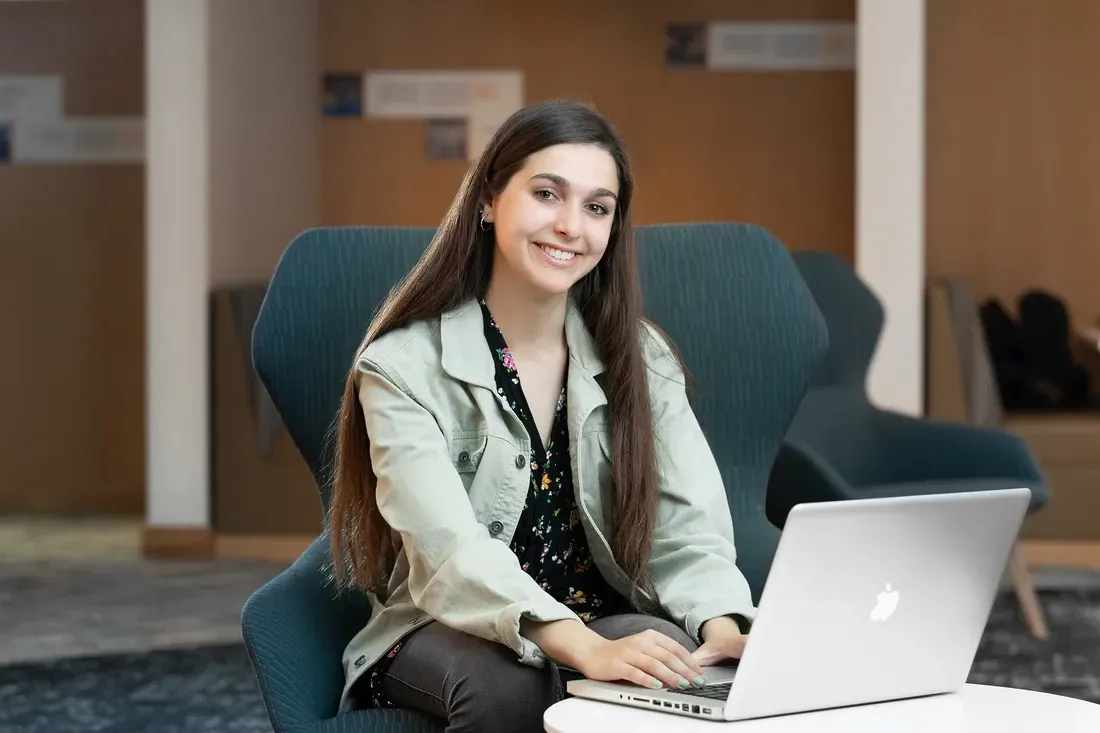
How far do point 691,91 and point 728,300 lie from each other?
461 centimetres

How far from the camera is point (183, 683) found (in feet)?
12.0

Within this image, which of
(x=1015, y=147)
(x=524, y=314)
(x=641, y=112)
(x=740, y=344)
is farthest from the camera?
(x=641, y=112)

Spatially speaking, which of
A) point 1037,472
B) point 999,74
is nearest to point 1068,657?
point 1037,472

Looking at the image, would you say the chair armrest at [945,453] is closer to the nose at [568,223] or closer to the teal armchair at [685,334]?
the teal armchair at [685,334]

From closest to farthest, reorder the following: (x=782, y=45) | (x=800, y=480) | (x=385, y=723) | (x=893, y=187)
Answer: (x=385, y=723)
(x=800, y=480)
(x=893, y=187)
(x=782, y=45)

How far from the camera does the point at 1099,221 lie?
638 cm

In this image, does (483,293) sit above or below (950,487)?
above

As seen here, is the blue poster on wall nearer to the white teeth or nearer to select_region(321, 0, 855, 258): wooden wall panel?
select_region(321, 0, 855, 258): wooden wall panel

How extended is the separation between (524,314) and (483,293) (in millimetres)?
77

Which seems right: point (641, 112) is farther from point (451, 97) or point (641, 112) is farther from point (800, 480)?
point (800, 480)

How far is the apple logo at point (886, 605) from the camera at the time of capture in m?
1.35

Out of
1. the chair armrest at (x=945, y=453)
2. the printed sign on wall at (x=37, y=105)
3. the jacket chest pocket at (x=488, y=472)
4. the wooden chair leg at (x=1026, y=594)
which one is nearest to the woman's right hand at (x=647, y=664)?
the jacket chest pocket at (x=488, y=472)

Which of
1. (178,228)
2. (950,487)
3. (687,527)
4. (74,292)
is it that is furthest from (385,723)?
(74,292)

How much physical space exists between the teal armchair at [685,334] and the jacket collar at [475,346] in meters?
0.31
